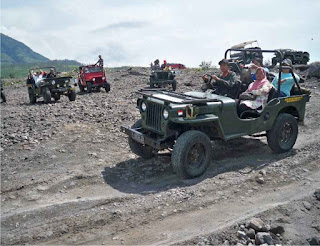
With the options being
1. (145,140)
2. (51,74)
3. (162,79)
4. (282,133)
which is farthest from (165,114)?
(162,79)

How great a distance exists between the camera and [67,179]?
233 inches

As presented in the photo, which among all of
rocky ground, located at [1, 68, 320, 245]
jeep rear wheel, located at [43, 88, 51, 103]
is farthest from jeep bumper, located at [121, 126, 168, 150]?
jeep rear wheel, located at [43, 88, 51, 103]

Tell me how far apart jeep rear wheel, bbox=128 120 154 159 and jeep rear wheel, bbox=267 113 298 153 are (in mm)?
2432

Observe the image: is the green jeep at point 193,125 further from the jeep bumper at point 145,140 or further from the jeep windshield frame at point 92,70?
the jeep windshield frame at point 92,70

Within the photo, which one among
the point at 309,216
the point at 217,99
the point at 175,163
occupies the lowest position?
the point at 309,216

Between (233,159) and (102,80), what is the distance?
13045mm

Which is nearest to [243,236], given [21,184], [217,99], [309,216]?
[309,216]

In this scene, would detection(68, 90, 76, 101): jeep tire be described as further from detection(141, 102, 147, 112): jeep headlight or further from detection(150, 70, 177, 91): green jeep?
detection(141, 102, 147, 112): jeep headlight

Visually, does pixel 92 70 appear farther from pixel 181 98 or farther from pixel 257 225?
pixel 257 225

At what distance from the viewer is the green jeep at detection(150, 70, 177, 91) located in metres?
19.1

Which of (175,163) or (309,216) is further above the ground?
(175,163)

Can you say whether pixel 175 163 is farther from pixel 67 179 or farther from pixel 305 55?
pixel 305 55

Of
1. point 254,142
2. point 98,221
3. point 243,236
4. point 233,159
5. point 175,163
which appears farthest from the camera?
point 254,142

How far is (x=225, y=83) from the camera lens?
7258 mm
